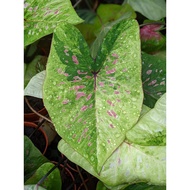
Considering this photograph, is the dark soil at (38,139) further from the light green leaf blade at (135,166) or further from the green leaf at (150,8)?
the green leaf at (150,8)

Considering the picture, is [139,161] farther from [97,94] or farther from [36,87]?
[36,87]

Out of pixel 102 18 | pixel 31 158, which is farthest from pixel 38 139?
pixel 102 18

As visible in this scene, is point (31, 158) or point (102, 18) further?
point (102, 18)

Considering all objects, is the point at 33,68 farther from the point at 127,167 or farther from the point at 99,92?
the point at 127,167

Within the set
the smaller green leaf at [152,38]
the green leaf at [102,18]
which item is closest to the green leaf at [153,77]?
the smaller green leaf at [152,38]

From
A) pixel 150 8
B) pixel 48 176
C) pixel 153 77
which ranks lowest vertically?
pixel 48 176
